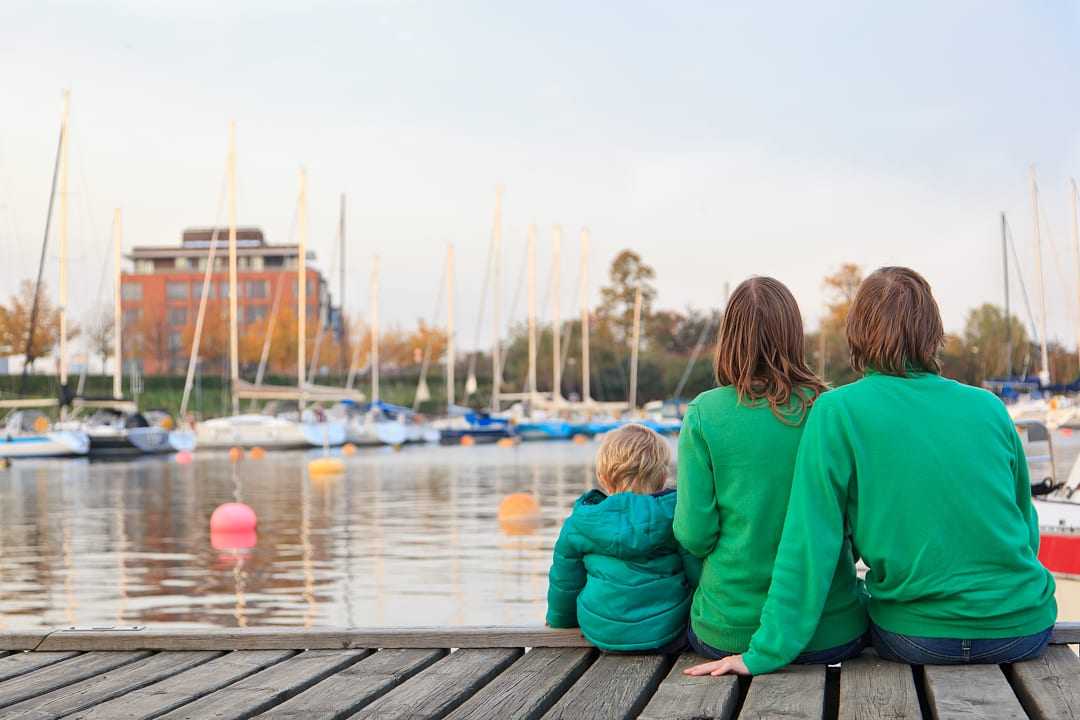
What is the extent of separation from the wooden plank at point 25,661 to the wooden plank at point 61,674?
5 centimetres

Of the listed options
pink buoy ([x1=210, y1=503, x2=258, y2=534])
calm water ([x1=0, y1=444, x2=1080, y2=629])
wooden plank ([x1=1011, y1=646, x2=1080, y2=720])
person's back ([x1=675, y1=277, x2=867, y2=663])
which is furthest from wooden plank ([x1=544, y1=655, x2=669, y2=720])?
pink buoy ([x1=210, y1=503, x2=258, y2=534])

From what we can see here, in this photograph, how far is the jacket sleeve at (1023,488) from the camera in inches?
165

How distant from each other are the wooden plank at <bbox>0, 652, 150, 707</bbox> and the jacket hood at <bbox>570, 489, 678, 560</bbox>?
1812 mm

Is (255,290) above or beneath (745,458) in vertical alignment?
above

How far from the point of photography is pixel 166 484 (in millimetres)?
32469

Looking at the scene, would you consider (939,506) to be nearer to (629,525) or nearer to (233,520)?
(629,525)

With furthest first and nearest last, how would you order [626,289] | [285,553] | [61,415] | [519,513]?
[626,289] < [61,415] < [519,513] < [285,553]

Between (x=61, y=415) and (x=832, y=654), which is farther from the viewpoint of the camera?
(x=61, y=415)

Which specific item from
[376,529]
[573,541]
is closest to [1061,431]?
[376,529]

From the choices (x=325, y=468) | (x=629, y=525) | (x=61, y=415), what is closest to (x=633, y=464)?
(x=629, y=525)

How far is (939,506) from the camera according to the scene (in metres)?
4.05

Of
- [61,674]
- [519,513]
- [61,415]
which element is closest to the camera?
[61,674]

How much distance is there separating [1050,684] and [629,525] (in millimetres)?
1504

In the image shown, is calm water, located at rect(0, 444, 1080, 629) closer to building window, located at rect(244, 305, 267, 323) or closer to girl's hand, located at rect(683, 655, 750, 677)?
girl's hand, located at rect(683, 655, 750, 677)
